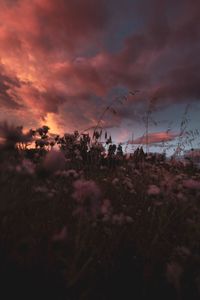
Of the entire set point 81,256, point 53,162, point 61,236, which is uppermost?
point 53,162

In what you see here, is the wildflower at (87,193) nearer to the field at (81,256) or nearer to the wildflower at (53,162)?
the field at (81,256)

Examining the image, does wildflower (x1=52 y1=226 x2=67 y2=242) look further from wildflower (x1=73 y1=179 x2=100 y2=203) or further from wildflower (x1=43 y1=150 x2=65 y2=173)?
wildflower (x1=43 y1=150 x2=65 y2=173)

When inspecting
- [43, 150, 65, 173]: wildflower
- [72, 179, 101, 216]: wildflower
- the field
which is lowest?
the field

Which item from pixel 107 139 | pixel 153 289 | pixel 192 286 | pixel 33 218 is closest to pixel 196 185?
pixel 192 286

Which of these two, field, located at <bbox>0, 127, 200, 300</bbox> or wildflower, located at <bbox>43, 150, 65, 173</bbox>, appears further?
wildflower, located at <bbox>43, 150, 65, 173</bbox>

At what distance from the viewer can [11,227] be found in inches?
76.7

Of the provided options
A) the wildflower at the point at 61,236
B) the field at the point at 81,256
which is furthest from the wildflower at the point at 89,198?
the wildflower at the point at 61,236

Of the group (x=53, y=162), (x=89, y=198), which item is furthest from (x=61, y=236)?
(x=53, y=162)

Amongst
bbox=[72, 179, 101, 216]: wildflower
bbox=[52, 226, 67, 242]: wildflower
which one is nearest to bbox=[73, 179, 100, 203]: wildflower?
bbox=[72, 179, 101, 216]: wildflower

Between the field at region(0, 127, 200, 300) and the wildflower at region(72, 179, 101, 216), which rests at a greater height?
the wildflower at region(72, 179, 101, 216)

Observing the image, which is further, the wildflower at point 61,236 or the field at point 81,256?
the wildflower at point 61,236

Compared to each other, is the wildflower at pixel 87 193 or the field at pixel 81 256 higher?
the wildflower at pixel 87 193

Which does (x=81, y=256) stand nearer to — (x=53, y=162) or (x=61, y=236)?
(x=61, y=236)

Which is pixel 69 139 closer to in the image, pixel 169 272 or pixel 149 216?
pixel 149 216
